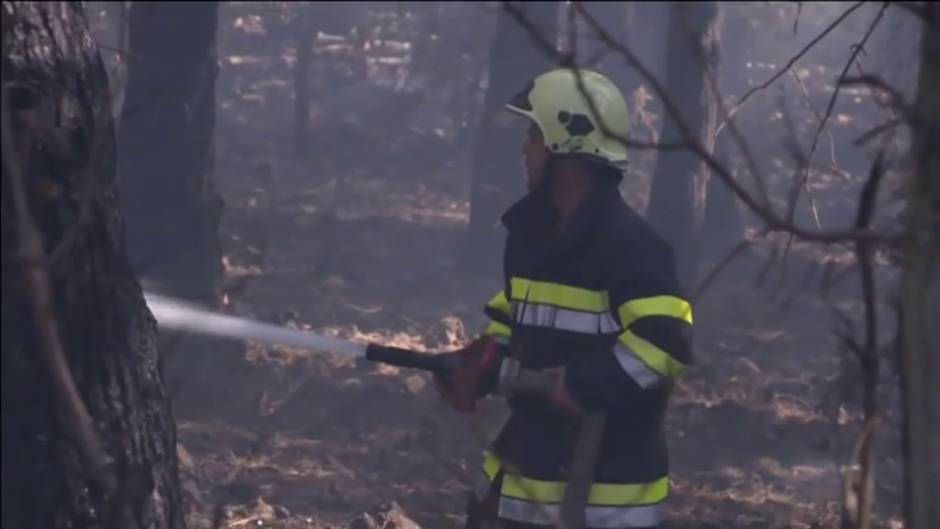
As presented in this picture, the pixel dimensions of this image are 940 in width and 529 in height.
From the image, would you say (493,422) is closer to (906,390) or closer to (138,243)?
(138,243)

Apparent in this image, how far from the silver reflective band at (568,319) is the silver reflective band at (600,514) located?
50cm

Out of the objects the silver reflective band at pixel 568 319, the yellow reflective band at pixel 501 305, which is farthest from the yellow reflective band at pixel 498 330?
the silver reflective band at pixel 568 319

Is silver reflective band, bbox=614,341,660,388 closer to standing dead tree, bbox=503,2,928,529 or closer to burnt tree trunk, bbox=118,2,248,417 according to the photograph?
standing dead tree, bbox=503,2,928,529

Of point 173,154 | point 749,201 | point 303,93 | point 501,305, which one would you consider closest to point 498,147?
point 173,154

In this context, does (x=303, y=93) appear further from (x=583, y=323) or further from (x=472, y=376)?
(x=583, y=323)

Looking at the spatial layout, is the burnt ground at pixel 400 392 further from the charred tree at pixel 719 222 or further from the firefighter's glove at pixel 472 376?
the firefighter's glove at pixel 472 376

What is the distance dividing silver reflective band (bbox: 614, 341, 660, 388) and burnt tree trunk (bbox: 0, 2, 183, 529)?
4.13ft

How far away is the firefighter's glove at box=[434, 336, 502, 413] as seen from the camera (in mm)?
5004

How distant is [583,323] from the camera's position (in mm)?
4844

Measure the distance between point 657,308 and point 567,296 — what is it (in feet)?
1.11

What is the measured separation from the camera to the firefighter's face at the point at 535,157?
492 cm

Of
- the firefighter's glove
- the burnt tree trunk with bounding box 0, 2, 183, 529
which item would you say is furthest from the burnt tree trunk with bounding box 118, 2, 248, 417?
the burnt tree trunk with bounding box 0, 2, 183, 529

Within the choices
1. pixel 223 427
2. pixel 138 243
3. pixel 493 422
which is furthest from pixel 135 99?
pixel 493 422

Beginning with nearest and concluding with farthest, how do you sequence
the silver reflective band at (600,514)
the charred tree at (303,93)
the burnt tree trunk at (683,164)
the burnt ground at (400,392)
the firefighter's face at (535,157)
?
the silver reflective band at (600,514), the firefighter's face at (535,157), the burnt ground at (400,392), the burnt tree trunk at (683,164), the charred tree at (303,93)
